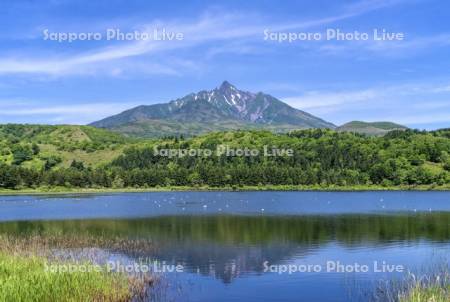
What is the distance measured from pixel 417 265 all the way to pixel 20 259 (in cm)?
3272

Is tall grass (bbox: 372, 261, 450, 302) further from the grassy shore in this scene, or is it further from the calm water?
the grassy shore

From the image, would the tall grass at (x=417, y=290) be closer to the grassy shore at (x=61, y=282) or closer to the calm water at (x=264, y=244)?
the calm water at (x=264, y=244)

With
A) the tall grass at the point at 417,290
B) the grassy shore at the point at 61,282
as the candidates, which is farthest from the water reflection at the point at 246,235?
the tall grass at the point at 417,290

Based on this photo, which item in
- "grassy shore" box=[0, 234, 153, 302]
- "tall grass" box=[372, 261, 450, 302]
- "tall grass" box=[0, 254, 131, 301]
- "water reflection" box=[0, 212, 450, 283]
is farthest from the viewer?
"water reflection" box=[0, 212, 450, 283]

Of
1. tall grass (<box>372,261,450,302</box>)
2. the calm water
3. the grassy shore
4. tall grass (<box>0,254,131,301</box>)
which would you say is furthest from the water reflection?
→ tall grass (<box>372,261,450,302</box>)

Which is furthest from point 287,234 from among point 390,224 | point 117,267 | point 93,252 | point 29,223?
point 29,223

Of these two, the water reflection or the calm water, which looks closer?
the calm water

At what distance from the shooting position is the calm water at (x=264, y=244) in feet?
132

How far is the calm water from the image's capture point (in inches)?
1584

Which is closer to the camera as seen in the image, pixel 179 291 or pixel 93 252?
pixel 179 291

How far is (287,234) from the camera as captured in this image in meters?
72.9

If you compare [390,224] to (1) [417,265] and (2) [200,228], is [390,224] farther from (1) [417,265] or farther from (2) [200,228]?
(1) [417,265]

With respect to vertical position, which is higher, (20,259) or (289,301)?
(20,259)

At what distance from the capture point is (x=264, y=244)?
63.2 m
